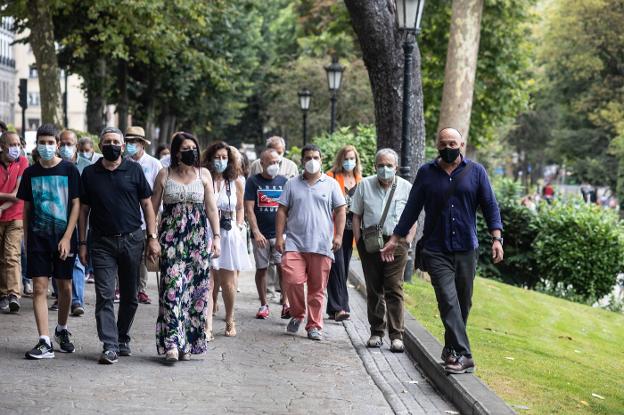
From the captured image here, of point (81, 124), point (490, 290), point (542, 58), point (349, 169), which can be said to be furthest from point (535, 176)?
point (349, 169)

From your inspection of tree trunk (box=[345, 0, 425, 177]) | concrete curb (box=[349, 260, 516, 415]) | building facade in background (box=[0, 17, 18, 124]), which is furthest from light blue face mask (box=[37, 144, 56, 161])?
building facade in background (box=[0, 17, 18, 124])

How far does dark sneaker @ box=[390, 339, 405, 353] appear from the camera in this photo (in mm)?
10922

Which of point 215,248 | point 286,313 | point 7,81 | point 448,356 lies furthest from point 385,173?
point 7,81

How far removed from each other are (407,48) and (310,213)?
4695mm

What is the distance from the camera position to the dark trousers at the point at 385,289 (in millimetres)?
11000

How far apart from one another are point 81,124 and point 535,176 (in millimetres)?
43544

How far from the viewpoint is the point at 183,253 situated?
9.74 m

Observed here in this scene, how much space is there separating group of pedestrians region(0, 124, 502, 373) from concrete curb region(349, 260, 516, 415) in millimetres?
175

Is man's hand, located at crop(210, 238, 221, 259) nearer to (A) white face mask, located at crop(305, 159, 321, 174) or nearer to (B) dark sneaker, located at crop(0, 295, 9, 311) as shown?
(A) white face mask, located at crop(305, 159, 321, 174)

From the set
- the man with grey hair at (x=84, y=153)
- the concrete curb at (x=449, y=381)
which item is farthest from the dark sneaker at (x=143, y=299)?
the concrete curb at (x=449, y=381)

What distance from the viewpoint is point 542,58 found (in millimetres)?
62125

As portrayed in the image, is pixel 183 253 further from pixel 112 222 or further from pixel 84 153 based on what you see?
pixel 84 153

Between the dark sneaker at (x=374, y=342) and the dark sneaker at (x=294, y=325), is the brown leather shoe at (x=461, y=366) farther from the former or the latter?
the dark sneaker at (x=294, y=325)

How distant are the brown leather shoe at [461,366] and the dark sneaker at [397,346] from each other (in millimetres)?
1800
